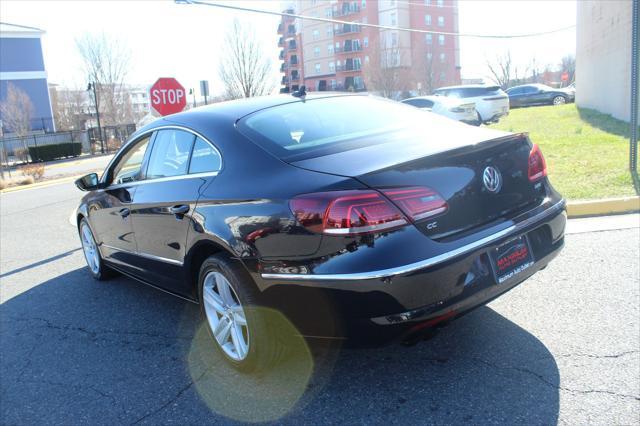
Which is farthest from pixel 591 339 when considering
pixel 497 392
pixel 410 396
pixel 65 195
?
pixel 65 195

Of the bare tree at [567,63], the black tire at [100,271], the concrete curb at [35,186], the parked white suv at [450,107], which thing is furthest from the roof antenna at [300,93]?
the bare tree at [567,63]

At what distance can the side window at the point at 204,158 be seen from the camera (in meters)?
3.45

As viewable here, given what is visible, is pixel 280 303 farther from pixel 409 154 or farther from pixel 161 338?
pixel 161 338

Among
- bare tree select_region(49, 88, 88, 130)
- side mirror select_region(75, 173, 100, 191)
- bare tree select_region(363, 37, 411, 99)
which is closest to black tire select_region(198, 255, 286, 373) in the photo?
side mirror select_region(75, 173, 100, 191)

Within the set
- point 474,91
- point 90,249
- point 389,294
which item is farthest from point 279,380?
point 474,91

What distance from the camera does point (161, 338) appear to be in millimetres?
4047

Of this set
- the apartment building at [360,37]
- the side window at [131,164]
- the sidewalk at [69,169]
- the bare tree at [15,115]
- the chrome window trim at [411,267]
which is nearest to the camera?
the chrome window trim at [411,267]

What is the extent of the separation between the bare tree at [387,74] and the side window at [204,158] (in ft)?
167

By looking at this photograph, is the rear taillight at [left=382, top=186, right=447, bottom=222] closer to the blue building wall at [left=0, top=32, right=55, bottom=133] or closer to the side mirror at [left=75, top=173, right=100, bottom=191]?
the side mirror at [left=75, top=173, right=100, bottom=191]

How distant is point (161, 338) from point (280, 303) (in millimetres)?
1558

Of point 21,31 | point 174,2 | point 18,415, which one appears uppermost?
point 21,31

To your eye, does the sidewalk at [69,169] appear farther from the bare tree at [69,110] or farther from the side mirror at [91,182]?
the bare tree at [69,110]

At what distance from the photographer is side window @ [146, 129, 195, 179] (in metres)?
3.82

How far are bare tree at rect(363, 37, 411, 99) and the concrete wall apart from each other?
31.3m
